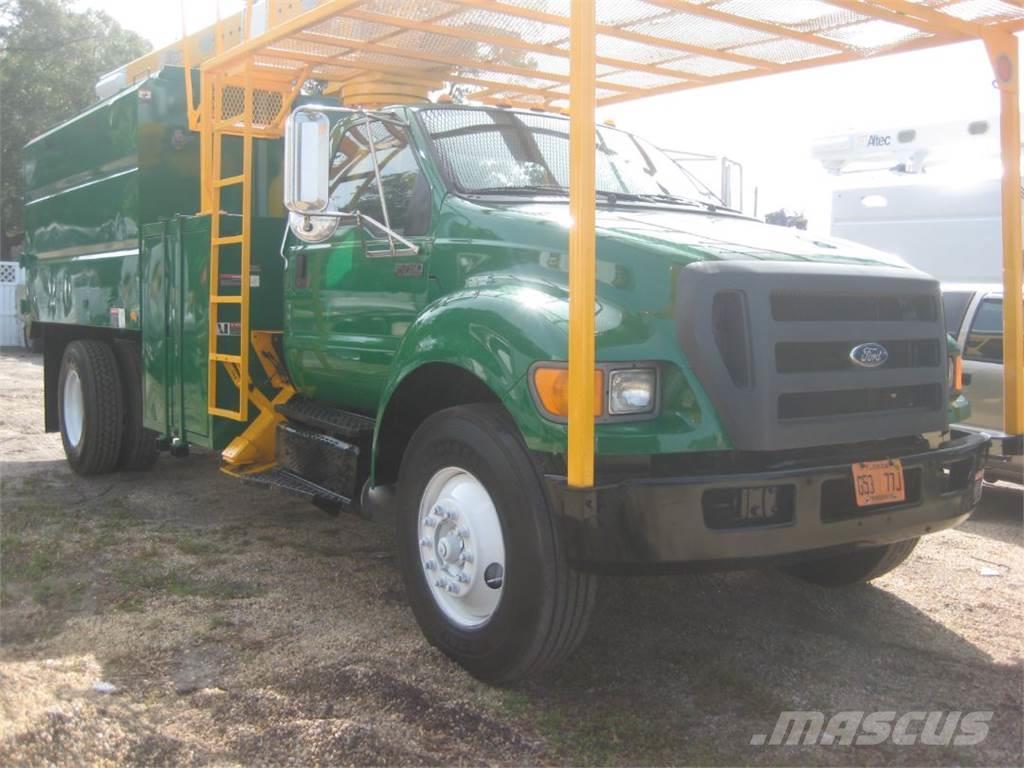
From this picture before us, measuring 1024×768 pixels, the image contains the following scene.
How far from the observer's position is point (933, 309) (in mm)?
4055

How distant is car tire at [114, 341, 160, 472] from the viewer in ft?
24.7

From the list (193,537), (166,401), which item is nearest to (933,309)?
(193,537)

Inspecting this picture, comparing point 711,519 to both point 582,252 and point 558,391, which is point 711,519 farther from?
point 582,252

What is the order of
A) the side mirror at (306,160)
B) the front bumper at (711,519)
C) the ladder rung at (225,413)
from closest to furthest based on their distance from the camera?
the front bumper at (711,519)
the side mirror at (306,160)
the ladder rung at (225,413)

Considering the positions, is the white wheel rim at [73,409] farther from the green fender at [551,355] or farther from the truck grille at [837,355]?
the truck grille at [837,355]

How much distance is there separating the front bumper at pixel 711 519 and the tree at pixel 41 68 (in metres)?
25.0

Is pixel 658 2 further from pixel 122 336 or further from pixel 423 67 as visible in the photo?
pixel 122 336

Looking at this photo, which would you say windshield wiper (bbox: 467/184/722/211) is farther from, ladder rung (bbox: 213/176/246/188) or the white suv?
the white suv

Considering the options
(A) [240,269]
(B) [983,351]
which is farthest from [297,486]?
(B) [983,351]

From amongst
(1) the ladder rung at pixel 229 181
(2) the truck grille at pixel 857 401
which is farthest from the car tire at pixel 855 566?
(1) the ladder rung at pixel 229 181

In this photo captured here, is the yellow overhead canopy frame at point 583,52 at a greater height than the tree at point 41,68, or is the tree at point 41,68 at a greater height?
the tree at point 41,68

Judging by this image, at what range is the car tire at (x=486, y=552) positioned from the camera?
137 inches

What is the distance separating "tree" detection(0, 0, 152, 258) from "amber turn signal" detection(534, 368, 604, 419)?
24647 mm

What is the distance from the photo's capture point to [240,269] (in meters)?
5.90
